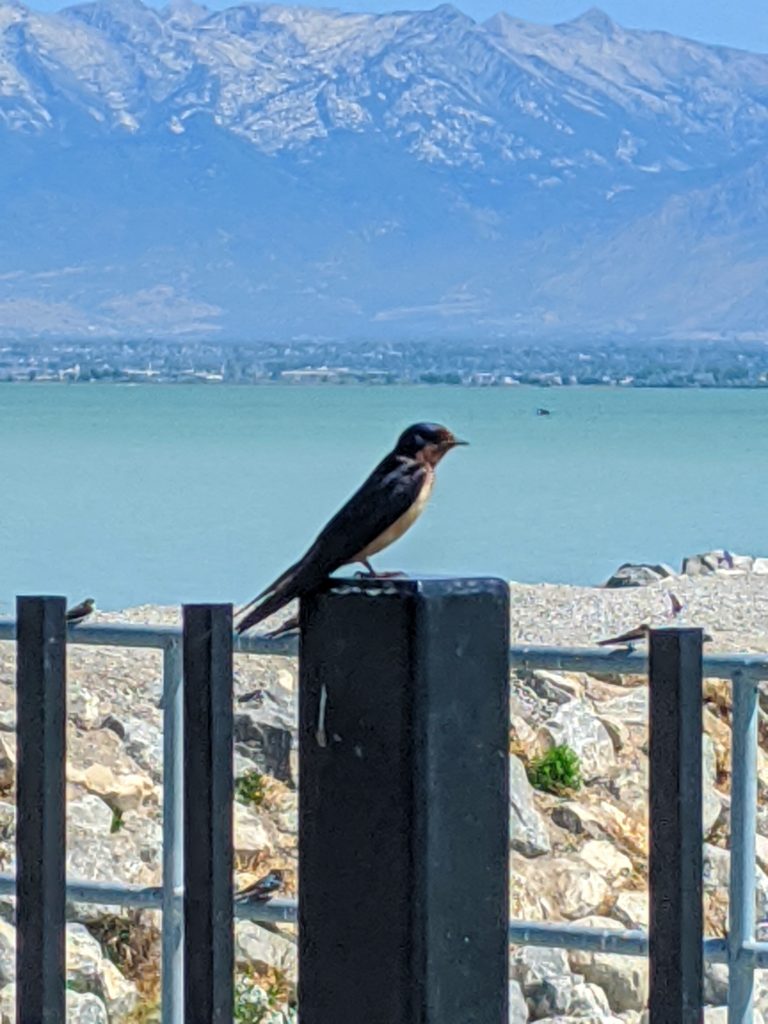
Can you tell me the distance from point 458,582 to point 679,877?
44cm

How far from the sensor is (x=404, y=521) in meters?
3.42

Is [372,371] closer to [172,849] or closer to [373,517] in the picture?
[172,849]

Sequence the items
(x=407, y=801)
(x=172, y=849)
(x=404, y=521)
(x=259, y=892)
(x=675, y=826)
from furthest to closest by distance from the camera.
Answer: (x=259, y=892) < (x=172, y=849) < (x=404, y=521) < (x=675, y=826) < (x=407, y=801)

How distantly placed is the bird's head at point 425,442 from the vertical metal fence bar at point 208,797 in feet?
1.97

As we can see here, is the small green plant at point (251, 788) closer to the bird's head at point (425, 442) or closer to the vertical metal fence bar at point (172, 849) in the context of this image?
the vertical metal fence bar at point (172, 849)

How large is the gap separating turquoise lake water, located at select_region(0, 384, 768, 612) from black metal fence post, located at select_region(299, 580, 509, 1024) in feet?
4.59

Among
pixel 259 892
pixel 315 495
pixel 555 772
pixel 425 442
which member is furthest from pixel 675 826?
pixel 315 495

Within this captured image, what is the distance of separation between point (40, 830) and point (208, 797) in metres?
0.25

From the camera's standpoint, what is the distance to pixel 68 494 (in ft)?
183

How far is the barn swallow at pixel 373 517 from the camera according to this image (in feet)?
8.63

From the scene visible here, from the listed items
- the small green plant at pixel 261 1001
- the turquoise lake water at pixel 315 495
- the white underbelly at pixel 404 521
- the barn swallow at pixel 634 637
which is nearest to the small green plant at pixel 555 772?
the small green plant at pixel 261 1001

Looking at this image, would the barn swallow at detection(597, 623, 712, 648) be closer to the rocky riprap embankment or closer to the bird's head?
the bird's head

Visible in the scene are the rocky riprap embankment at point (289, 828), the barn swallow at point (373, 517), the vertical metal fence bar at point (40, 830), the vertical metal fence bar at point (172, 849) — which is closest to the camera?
the barn swallow at point (373, 517)

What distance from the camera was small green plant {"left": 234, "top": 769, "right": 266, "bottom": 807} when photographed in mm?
9528
